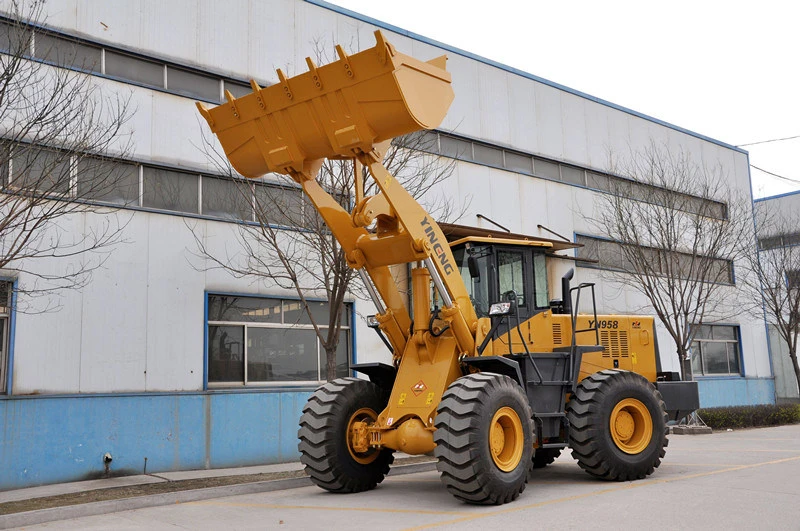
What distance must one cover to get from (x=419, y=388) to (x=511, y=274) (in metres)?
2.03

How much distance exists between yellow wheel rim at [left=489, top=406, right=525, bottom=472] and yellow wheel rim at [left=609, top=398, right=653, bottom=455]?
6.22 ft

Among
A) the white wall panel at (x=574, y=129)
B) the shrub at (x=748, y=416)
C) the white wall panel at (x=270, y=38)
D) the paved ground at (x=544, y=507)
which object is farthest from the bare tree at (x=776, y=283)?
the white wall panel at (x=270, y=38)

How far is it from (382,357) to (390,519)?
892cm

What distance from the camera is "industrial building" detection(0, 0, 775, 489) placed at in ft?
38.4

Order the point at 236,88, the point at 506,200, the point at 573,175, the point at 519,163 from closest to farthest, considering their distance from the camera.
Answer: the point at 236,88, the point at 506,200, the point at 519,163, the point at 573,175

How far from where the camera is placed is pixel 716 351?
82.1ft

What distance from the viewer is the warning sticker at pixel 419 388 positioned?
8.88m

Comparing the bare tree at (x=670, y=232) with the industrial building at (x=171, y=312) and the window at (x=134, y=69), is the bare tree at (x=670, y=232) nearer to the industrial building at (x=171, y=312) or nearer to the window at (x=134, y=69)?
the industrial building at (x=171, y=312)

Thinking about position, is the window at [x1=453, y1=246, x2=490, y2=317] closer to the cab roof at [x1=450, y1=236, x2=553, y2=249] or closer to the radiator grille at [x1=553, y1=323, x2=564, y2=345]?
the cab roof at [x1=450, y1=236, x2=553, y2=249]

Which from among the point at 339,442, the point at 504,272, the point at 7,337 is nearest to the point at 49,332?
the point at 7,337

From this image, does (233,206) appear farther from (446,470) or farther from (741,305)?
(741,305)

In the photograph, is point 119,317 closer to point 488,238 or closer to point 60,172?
point 60,172

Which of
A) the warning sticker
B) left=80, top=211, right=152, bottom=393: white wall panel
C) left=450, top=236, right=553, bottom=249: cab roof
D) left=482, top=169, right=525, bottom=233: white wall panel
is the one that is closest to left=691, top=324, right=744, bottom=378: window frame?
left=482, top=169, right=525, bottom=233: white wall panel

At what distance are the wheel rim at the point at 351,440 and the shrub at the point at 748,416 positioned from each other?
513 inches
